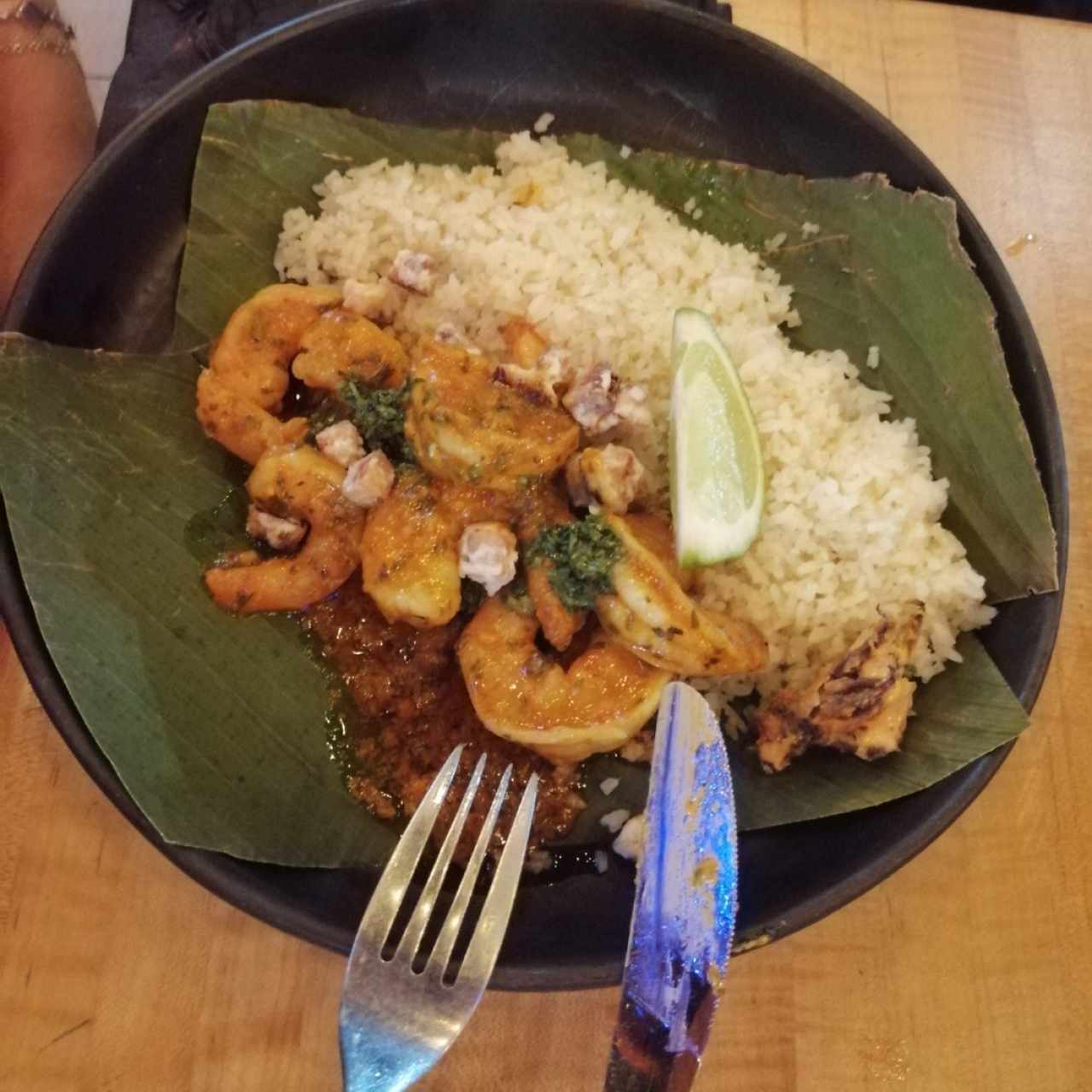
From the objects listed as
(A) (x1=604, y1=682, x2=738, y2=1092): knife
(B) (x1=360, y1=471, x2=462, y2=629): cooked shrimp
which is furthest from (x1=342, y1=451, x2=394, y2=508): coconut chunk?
(A) (x1=604, y1=682, x2=738, y2=1092): knife

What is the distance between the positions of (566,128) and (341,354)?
832mm

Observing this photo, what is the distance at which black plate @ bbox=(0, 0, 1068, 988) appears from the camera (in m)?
1.65

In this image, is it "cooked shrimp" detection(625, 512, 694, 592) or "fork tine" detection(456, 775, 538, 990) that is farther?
"cooked shrimp" detection(625, 512, 694, 592)

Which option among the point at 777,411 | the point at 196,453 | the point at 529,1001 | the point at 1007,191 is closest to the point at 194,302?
the point at 196,453

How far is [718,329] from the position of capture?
2.09 m

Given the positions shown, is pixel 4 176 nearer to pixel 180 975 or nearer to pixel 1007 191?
pixel 180 975

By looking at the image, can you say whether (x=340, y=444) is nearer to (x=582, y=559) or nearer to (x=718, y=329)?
(x=582, y=559)

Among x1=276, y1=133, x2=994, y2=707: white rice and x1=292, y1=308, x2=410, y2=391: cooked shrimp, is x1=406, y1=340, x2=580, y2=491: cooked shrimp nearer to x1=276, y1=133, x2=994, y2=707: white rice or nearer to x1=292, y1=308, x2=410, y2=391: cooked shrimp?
Answer: x1=292, y1=308, x2=410, y2=391: cooked shrimp

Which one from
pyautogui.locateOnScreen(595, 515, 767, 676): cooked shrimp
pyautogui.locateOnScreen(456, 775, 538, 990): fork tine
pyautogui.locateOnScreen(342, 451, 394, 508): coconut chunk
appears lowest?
pyautogui.locateOnScreen(456, 775, 538, 990): fork tine

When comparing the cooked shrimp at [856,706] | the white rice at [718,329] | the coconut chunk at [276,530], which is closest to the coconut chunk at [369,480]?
the coconut chunk at [276,530]

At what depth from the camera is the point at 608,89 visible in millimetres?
2240

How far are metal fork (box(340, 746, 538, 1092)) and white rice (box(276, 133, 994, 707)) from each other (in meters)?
0.60

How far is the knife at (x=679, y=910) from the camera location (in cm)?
133

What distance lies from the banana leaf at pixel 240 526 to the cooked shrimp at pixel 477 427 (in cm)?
45
